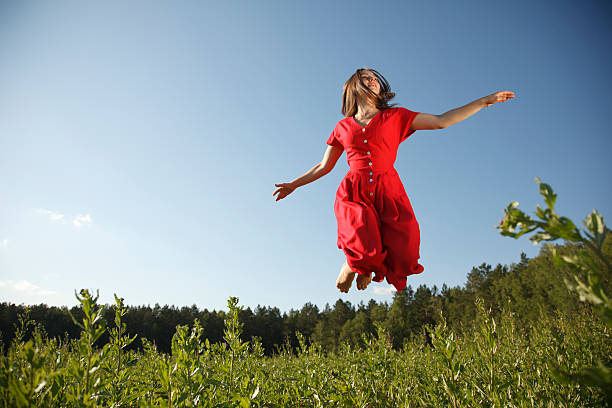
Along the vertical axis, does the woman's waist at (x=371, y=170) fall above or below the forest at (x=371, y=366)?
above

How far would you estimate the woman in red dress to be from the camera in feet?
9.76

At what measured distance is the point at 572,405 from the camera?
6.81 ft

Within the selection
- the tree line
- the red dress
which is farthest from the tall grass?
the tree line

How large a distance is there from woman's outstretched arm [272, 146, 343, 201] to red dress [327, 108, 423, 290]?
367 millimetres

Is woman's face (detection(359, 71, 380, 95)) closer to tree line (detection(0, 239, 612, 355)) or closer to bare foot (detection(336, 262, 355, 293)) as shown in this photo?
bare foot (detection(336, 262, 355, 293))

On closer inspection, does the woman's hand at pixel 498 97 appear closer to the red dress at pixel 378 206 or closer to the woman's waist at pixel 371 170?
the red dress at pixel 378 206

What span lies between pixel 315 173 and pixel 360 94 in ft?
3.56

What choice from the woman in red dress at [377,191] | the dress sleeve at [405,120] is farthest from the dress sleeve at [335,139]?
the dress sleeve at [405,120]

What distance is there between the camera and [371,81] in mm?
3820

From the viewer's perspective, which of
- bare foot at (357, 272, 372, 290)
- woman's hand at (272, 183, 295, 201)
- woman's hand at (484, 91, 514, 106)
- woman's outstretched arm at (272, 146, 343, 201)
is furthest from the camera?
woman's hand at (272, 183, 295, 201)

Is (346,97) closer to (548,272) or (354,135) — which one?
(354,135)

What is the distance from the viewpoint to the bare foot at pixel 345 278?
126 inches

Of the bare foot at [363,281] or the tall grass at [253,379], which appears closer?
the tall grass at [253,379]

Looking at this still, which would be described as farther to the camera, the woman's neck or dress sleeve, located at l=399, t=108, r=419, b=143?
the woman's neck
